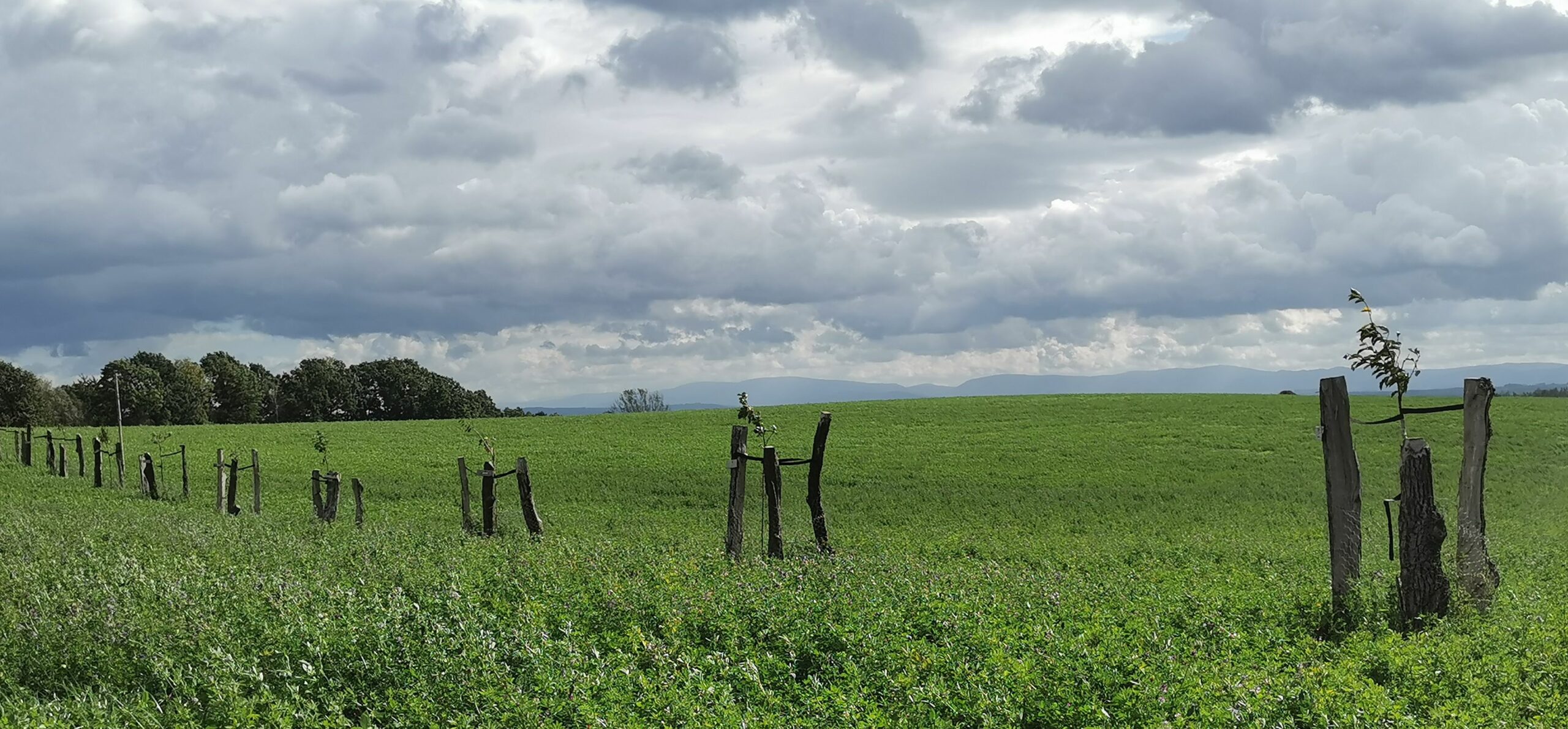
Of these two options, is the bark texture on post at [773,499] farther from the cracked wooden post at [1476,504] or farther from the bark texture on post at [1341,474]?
the cracked wooden post at [1476,504]

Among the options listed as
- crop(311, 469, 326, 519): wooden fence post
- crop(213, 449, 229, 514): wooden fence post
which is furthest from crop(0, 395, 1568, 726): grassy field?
crop(213, 449, 229, 514): wooden fence post

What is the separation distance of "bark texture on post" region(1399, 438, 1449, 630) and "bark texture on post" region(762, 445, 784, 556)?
885 cm

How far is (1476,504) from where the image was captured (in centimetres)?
1214

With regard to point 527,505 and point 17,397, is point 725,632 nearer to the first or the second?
point 527,505

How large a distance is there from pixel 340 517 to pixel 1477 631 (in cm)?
2588

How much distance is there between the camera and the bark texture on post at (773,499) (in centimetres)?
1730

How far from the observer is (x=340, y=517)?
28.2 meters

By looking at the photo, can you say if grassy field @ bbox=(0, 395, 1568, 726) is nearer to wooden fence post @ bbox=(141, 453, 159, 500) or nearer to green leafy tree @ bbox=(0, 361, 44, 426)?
wooden fence post @ bbox=(141, 453, 159, 500)

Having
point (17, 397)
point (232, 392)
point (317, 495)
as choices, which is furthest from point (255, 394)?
point (317, 495)

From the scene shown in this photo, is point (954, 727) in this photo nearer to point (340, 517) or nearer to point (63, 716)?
point (63, 716)

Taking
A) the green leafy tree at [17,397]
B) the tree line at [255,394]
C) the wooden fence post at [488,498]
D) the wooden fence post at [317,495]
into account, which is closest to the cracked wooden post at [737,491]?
the wooden fence post at [488,498]

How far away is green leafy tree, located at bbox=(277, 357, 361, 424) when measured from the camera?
119562 millimetres

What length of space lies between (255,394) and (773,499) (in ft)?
376

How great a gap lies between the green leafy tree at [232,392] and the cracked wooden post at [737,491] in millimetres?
113496
